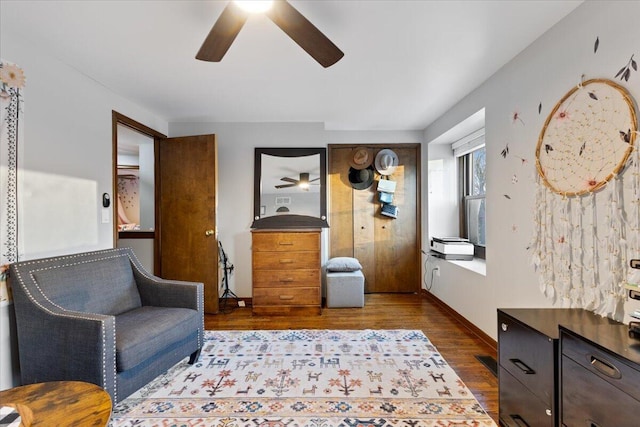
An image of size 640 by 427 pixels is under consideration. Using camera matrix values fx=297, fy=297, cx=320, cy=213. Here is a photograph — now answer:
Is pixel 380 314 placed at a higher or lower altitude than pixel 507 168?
lower

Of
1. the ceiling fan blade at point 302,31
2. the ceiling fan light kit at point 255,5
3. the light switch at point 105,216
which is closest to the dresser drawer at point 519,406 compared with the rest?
the ceiling fan blade at point 302,31

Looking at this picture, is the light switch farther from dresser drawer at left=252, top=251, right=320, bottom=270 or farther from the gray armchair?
dresser drawer at left=252, top=251, right=320, bottom=270

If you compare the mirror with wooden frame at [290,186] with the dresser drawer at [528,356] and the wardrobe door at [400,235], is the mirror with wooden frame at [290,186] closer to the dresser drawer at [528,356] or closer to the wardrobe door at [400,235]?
the wardrobe door at [400,235]

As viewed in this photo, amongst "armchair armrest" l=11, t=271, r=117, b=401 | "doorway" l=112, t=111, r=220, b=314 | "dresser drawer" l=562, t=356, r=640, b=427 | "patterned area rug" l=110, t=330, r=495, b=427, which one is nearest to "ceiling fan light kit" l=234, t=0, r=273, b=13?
Result: "armchair armrest" l=11, t=271, r=117, b=401

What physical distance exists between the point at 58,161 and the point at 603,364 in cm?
329

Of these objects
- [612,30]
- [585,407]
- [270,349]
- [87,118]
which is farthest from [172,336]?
[612,30]

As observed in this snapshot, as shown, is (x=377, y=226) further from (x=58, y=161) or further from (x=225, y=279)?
(x=58, y=161)

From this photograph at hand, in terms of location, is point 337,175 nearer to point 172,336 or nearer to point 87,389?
point 172,336

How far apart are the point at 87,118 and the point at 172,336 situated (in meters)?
1.91

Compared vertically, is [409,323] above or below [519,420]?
below

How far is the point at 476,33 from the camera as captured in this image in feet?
6.20

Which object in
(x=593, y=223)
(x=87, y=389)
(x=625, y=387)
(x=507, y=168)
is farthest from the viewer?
(x=507, y=168)

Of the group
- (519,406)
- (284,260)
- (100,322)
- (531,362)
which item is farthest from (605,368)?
(284,260)

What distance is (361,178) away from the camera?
4230 millimetres
